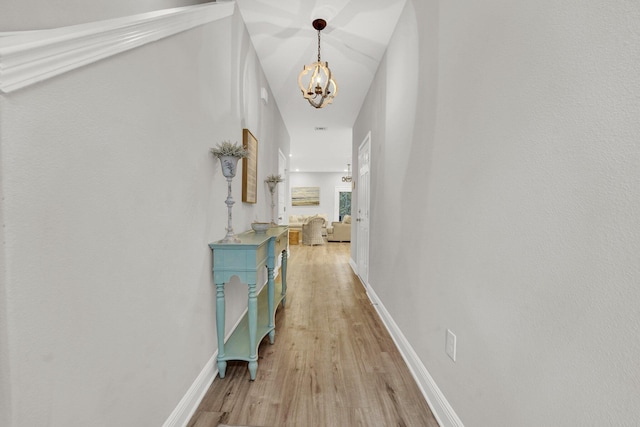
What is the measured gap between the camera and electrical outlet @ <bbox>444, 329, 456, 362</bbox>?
4.16 feet

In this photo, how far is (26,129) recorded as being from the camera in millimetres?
628

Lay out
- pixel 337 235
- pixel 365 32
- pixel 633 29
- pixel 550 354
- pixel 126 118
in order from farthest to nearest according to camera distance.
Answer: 1. pixel 337 235
2. pixel 365 32
3. pixel 126 118
4. pixel 550 354
5. pixel 633 29

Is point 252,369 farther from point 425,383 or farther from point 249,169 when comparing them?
point 249,169

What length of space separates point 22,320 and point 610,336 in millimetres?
1323

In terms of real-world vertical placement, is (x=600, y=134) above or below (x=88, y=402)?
above

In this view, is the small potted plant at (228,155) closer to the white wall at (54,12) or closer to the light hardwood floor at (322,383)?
the white wall at (54,12)

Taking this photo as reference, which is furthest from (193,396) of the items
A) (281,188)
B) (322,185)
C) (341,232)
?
(322,185)

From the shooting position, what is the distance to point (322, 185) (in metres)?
11.4

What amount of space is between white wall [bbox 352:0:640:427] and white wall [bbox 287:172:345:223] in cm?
966

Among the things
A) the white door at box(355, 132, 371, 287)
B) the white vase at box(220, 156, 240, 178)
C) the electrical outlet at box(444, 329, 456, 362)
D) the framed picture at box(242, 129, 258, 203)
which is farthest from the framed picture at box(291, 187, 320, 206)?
the electrical outlet at box(444, 329, 456, 362)

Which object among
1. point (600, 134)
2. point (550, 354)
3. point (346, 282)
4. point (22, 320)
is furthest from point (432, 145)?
point (346, 282)

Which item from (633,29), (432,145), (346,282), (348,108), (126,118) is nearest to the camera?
(633,29)

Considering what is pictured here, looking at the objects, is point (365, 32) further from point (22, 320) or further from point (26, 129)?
point (22, 320)

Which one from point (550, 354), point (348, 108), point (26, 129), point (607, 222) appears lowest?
point (550, 354)
